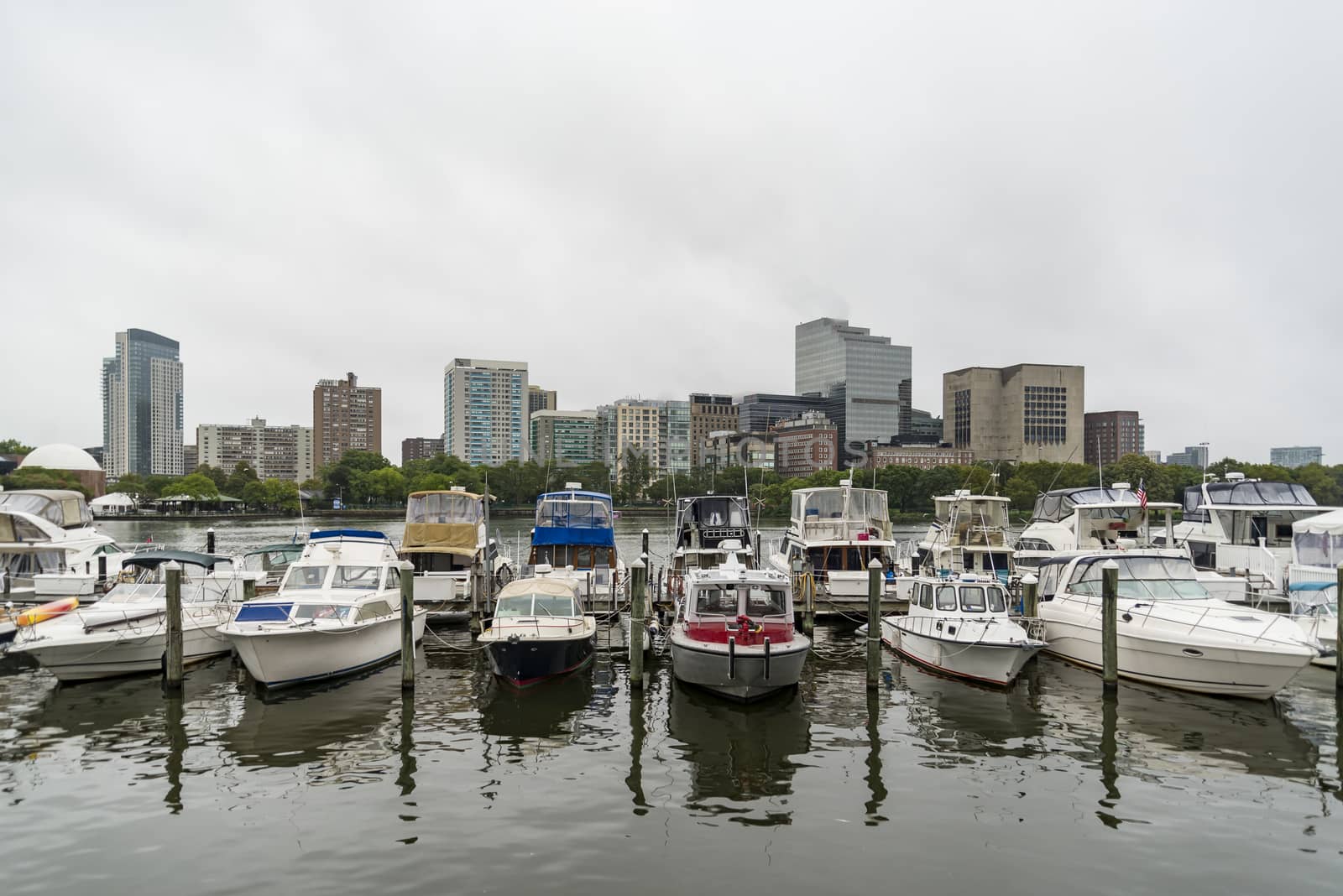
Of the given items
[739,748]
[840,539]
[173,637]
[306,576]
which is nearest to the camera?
[739,748]

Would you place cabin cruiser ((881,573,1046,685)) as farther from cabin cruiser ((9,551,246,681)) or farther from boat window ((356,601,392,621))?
cabin cruiser ((9,551,246,681))

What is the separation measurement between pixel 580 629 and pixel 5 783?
1267 cm

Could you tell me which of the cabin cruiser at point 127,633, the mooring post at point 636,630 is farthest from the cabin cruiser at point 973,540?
the cabin cruiser at point 127,633

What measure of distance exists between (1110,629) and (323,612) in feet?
70.2

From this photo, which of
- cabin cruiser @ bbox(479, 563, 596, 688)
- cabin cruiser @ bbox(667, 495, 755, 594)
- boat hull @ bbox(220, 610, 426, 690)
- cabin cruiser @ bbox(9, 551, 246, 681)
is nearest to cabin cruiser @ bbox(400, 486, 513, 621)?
cabin cruiser @ bbox(479, 563, 596, 688)

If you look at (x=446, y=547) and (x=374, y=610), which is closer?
(x=374, y=610)

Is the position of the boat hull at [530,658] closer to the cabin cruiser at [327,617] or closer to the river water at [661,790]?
the river water at [661,790]

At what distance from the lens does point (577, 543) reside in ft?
101

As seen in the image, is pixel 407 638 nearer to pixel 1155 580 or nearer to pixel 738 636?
pixel 738 636

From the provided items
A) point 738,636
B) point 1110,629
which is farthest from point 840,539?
point 738,636

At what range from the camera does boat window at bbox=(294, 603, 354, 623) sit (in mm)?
21859

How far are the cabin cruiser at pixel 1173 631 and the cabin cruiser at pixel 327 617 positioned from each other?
1992 centimetres

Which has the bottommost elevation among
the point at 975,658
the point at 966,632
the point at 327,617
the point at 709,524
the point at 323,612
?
the point at 975,658

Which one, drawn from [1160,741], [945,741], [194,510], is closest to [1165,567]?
[1160,741]
